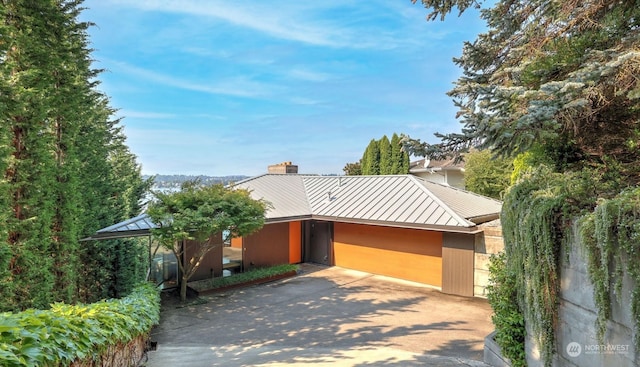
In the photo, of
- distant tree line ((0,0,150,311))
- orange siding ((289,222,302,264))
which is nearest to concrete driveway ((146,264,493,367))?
distant tree line ((0,0,150,311))

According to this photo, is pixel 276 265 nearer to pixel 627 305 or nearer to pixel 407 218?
pixel 407 218

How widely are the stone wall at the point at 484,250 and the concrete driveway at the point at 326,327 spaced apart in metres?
0.59

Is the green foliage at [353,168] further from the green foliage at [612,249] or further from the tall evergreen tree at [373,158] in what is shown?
the green foliage at [612,249]

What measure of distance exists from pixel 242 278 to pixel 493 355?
30.7ft

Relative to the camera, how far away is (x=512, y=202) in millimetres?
5176

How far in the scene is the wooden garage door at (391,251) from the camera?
13031 mm

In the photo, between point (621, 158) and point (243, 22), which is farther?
point (243, 22)

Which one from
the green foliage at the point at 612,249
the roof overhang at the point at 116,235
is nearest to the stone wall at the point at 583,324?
the green foliage at the point at 612,249

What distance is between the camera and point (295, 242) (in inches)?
655

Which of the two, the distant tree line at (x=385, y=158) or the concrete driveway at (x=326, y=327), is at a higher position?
the distant tree line at (x=385, y=158)

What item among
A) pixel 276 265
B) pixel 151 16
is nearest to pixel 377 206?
pixel 276 265

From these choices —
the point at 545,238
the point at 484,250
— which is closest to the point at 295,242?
the point at 484,250

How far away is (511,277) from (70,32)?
1075 centimetres

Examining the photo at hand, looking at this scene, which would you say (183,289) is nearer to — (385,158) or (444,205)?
(444,205)
